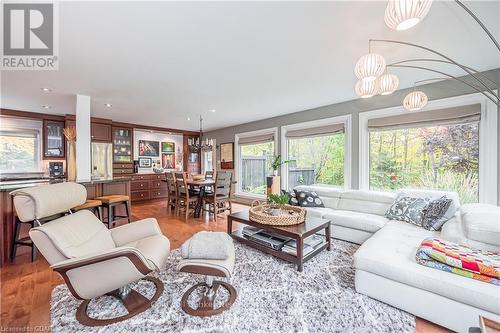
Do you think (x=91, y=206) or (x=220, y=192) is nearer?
(x=91, y=206)

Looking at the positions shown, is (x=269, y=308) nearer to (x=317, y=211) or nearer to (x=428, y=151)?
(x=317, y=211)

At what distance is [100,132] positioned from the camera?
5.51m

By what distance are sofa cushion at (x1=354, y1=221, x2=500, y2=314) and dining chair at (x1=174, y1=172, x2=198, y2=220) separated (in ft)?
11.3

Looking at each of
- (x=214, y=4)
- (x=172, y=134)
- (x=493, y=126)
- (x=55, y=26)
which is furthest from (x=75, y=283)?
(x=172, y=134)

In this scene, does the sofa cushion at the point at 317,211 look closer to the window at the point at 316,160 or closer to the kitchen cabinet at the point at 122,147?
the window at the point at 316,160

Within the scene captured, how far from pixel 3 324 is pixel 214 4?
286 cm

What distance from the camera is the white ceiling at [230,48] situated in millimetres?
1667

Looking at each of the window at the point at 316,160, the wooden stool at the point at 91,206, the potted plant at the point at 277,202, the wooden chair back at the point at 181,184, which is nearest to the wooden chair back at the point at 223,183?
the wooden chair back at the point at 181,184

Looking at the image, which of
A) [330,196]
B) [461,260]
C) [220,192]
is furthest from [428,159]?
[220,192]

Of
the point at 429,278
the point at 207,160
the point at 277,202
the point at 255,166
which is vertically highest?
the point at 207,160

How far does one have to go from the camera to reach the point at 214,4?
158cm

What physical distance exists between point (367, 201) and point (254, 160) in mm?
3459

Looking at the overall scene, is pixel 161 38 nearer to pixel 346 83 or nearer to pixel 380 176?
pixel 346 83

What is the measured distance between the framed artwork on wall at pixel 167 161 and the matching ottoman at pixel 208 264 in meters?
6.07
